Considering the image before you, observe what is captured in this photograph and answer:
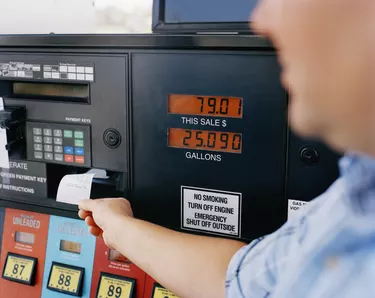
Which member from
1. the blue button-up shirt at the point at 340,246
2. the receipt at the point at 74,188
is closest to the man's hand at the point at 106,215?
the receipt at the point at 74,188

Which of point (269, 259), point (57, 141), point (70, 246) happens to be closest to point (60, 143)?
point (57, 141)

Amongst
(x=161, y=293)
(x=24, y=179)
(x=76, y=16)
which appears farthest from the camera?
(x=76, y=16)

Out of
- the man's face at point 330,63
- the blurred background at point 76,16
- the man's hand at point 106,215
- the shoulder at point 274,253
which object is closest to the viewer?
the man's face at point 330,63

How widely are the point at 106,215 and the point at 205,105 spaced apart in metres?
0.26

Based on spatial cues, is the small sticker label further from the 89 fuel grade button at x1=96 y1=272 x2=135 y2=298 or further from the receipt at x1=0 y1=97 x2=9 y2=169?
the receipt at x1=0 y1=97 x2=9 y2=169

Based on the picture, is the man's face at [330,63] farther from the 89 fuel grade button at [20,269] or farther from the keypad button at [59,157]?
the 89 fuel grade button at [20,269]

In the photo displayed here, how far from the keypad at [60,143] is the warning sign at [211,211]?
23cm

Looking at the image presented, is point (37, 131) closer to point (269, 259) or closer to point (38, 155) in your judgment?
point (38, 155)

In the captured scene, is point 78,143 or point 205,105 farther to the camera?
point 78,143

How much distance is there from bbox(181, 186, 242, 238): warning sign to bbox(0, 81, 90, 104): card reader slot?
284 mm

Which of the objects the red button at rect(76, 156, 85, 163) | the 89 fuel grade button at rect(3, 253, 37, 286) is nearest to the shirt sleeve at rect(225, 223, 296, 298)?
the red button at rect(76, 156, 85, 163)

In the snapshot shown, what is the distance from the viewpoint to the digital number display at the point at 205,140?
965 mm

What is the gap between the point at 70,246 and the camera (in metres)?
1.15

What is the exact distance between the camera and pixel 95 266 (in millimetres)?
1125
